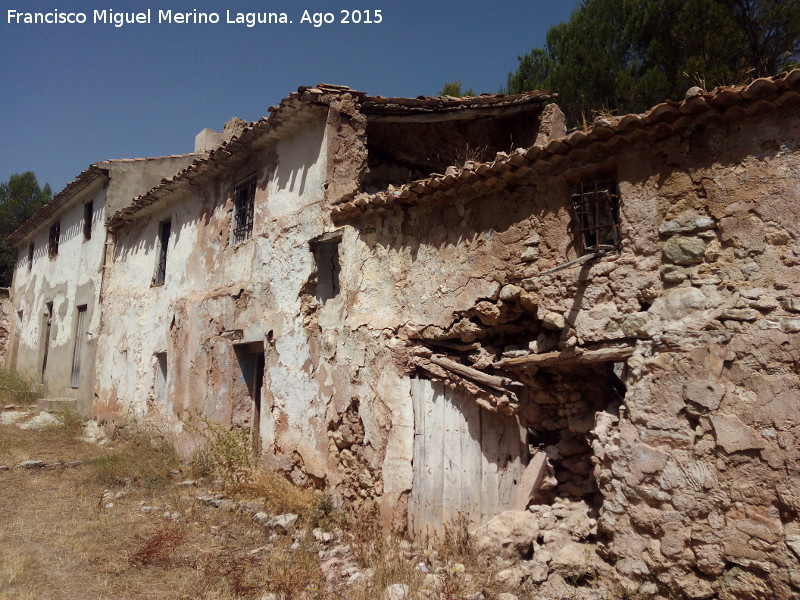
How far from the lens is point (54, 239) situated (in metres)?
17.3

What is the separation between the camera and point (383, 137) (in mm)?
8750

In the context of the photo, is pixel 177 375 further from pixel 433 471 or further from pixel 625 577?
pixel 625 577

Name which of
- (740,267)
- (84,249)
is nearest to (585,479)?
(740,267)

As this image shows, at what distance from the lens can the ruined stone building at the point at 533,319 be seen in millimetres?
4086

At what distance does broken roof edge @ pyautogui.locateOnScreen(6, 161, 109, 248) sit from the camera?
1386 centimetres

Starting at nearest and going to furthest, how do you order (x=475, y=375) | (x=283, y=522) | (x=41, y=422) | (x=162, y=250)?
(x=475, y=375) → (x=283, y=522) → (x=162, y=250) → (x=41, y=422)

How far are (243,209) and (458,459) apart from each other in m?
5.72

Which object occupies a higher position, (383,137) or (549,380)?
(383,137)

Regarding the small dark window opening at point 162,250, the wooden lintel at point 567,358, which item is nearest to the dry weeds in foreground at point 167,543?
the wooden lintel at point 567,358

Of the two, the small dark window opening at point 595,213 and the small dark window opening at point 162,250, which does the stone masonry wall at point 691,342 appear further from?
the small dark window opening at point 162,250

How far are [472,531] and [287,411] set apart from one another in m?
3.24

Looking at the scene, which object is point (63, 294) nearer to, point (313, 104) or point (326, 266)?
point (326, 266)

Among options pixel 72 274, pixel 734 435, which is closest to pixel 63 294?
pixel 72 274

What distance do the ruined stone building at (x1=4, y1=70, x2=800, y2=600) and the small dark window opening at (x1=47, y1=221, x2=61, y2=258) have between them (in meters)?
9.73
